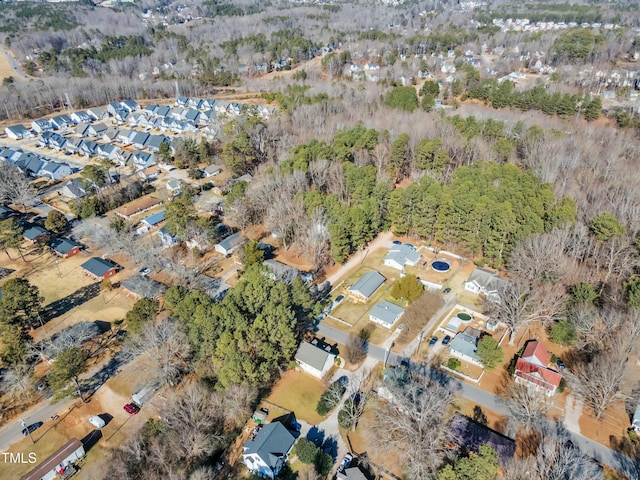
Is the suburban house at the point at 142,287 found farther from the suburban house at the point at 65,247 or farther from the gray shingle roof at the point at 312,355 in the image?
the gray shingle roof at the point at 312,355

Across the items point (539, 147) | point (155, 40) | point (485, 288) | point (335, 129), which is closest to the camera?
point (485, 288)

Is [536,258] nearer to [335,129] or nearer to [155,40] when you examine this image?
[335,129]

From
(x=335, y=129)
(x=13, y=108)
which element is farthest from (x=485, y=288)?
(x=13, y=108)

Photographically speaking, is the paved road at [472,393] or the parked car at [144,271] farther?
the parked car at [144,271]

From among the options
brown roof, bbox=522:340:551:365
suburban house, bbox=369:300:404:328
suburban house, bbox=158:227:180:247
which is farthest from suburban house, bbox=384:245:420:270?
suburban house, bbox=158:227:180:247

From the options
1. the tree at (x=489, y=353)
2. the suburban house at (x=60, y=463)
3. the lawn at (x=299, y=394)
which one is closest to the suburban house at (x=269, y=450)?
the lawn at (x=299, y=394)

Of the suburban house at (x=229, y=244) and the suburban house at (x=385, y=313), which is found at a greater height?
the suburban house at (x=229, y=244)

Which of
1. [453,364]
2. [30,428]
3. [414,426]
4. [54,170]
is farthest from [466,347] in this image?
[54,170]
